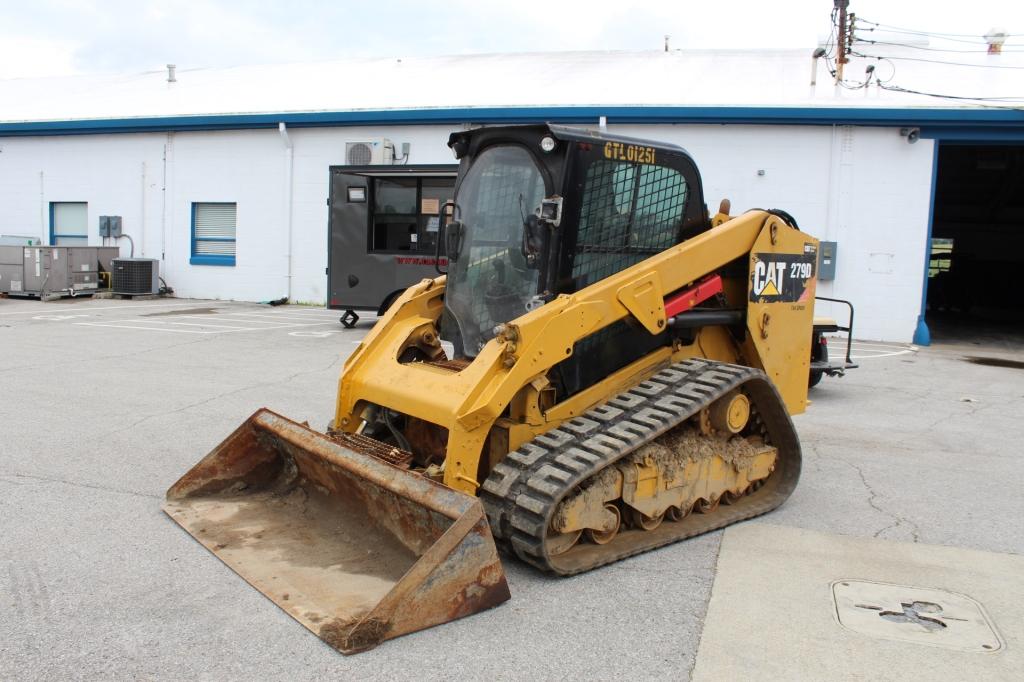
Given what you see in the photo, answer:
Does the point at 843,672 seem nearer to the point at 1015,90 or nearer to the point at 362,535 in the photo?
the point at 362,535

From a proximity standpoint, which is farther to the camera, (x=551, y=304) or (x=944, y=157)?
(x=944, y=157)

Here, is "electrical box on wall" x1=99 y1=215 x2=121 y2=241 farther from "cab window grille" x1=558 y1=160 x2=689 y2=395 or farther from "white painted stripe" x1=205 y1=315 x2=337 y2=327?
"cab window grille" x1=558 y1=160 x2=689 y2=395

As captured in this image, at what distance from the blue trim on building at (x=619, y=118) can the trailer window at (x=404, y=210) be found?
415 centimetres

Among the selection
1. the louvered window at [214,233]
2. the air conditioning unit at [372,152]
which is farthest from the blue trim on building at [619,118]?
the louvered window at [214,233]

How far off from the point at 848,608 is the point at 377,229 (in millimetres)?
12563

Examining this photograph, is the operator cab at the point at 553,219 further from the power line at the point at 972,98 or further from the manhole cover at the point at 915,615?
the power line at the point at 972,98

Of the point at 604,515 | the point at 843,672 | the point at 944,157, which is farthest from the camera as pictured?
the point at 944,157

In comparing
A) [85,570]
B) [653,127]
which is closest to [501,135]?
[85,570]

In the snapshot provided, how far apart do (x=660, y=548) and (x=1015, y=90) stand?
1758 cm

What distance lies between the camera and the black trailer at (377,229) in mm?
15469

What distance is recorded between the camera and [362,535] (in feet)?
16.2

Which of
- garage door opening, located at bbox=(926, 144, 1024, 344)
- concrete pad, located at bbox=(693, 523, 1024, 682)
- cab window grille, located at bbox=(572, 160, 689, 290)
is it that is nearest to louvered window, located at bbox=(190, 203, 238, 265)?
cab window grille, located at bbox=(572, 160, 689, 290)

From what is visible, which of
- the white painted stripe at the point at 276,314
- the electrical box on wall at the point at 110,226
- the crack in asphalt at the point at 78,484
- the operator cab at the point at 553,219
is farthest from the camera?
the electrical box on wall at the point at 110,226

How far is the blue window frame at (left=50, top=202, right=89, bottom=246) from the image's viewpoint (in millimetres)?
23750
